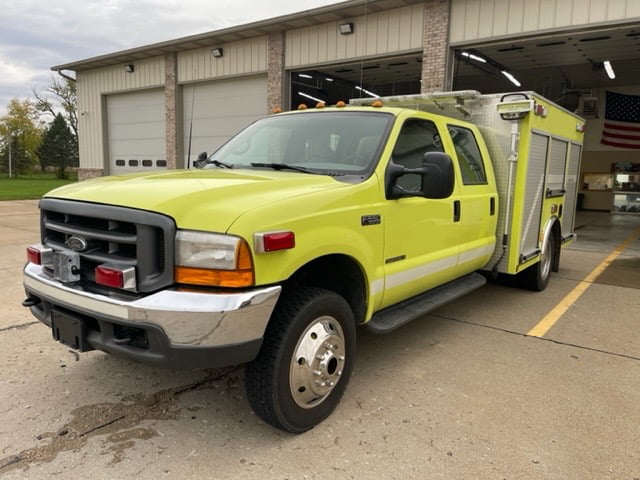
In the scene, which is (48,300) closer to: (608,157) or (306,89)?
(306,89)

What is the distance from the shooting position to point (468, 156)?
16.0 feet

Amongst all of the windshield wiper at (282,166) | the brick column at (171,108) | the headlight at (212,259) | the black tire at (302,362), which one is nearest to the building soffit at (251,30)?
the brick column at (171,108)

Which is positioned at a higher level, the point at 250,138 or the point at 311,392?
the point at 250,138

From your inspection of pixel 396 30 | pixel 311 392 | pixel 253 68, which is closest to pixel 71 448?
pixel 311 392

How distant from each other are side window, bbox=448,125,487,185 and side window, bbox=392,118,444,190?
0.39 meters

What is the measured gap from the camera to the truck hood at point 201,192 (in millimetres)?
2584

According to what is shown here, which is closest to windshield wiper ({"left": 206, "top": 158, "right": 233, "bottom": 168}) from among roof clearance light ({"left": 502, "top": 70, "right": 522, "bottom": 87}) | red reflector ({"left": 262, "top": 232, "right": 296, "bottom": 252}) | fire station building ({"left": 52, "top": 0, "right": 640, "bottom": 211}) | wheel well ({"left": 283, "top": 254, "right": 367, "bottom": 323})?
wheel well ({"left": 283, "top": 254, "right": 367, "bottom": 323})

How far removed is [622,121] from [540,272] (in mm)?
19524

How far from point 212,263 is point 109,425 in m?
1.38

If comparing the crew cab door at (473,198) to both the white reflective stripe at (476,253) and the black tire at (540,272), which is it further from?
the black tire at (540,272)

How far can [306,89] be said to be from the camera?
18594 millimetres

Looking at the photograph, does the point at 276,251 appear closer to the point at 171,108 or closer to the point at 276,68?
the point at 276,68

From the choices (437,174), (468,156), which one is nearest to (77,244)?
(437,174)

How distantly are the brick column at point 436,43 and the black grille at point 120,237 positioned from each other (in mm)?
11155
